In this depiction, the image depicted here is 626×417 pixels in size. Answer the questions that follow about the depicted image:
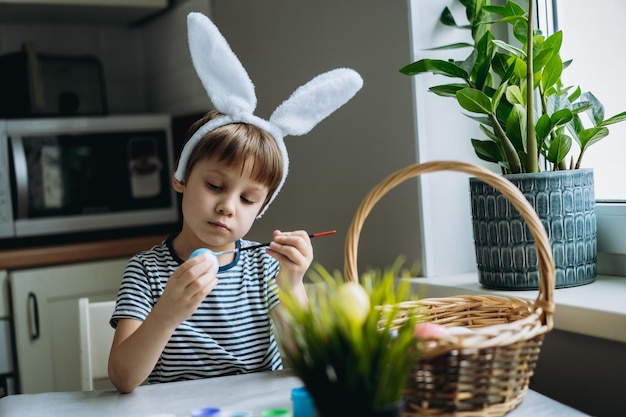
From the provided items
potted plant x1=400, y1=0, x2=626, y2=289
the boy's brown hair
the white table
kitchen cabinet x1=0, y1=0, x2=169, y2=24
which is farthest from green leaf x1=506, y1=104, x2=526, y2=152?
kitchen cabinet x1=0, y1=0, x2=169, y2=24

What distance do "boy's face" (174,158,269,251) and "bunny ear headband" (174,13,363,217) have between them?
0.08m

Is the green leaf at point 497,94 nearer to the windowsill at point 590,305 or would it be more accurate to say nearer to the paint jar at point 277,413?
the windowsill at point 590,305

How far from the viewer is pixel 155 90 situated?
2.88 m

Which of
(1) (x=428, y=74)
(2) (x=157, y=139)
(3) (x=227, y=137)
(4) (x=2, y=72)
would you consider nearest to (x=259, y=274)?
(3) (x=227, y=137)

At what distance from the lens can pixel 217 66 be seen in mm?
1276

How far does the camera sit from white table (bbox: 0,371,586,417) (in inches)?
40.5

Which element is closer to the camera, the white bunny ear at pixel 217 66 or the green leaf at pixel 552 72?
the white bunny ear at pixel 217 66

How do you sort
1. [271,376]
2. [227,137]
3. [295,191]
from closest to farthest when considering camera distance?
[271,376] < [227,137] < [295,191]

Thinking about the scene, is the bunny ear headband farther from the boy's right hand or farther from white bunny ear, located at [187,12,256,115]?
the boy's right hand

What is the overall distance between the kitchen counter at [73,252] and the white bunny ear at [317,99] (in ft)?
3.51

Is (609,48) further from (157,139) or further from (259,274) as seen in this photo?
(157,139)

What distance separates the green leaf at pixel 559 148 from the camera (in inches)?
53.4

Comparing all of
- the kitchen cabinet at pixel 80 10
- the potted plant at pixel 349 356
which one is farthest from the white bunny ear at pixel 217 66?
the kitchen cabinet at pixel 80 10

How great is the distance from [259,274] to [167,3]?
1.47 m
